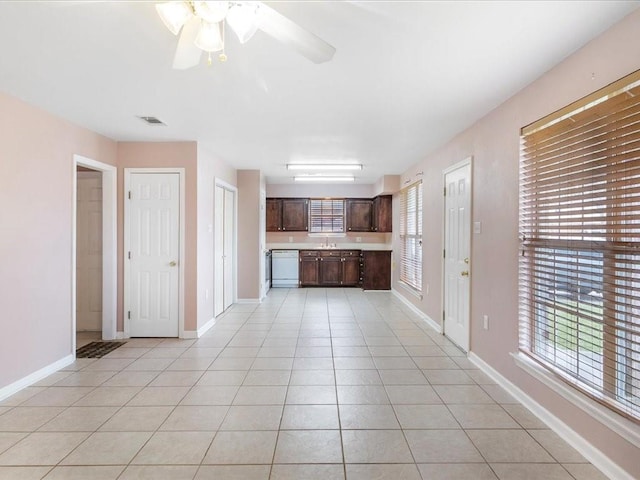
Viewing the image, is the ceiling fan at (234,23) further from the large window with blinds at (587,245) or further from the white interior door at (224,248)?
the white interior door at (224,248)

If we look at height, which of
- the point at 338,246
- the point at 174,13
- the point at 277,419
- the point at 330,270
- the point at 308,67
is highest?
the point at 308,67

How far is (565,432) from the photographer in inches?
88.3

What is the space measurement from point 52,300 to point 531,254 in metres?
4.17

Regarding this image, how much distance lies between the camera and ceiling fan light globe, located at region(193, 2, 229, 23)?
1.51 metres

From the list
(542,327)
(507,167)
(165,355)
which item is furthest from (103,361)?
(507,167)

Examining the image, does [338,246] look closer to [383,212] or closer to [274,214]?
[383,212]

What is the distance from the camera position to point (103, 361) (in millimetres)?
3617

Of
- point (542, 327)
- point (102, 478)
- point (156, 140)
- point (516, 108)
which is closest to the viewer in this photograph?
point (102, 478)

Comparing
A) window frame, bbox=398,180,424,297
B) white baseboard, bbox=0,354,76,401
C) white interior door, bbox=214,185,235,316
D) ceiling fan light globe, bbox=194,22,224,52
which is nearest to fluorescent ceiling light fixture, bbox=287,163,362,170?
window frame, bbox=398,180,424,297

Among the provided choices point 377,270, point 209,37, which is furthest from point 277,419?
point 377,270

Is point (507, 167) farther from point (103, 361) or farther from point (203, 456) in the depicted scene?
point (103, 361)

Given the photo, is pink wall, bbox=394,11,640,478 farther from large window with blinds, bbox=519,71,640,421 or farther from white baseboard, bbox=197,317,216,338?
white baseboard, bbox=197,317,216,338

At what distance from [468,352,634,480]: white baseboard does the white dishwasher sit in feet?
17.6

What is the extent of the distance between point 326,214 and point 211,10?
269 inches
